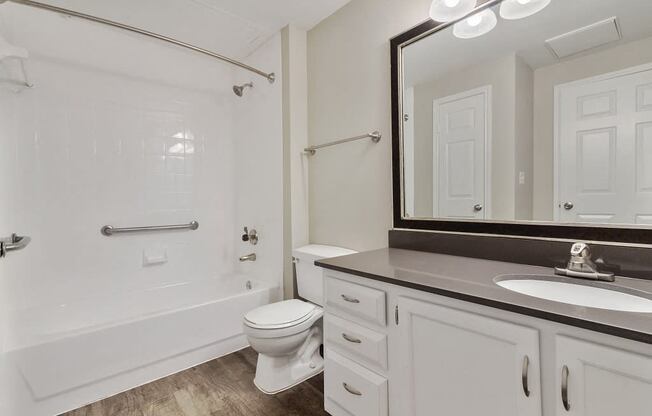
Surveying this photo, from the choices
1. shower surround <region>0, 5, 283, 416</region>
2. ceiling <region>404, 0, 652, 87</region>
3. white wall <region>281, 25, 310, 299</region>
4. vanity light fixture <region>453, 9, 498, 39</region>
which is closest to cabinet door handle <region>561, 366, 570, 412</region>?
ceiling <region>404, 0, 652, 87</region>

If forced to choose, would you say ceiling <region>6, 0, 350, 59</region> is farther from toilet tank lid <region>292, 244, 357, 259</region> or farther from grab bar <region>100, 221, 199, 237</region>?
toilet tank lid <region>292, 244, 357, 259</region>

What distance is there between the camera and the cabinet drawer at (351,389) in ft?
3.59

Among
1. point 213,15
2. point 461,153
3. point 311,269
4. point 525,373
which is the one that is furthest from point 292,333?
point 213,15

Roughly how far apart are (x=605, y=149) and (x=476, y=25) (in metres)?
0.75

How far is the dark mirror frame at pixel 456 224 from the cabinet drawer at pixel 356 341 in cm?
65

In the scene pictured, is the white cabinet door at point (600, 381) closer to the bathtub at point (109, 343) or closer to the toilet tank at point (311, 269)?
the toilet tank at point (311, 269)

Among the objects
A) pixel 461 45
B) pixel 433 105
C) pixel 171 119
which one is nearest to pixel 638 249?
pixel 433 105

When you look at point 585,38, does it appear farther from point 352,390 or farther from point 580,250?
point 352,390

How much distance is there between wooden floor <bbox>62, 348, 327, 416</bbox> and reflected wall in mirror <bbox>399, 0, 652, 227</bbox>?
1.16 m

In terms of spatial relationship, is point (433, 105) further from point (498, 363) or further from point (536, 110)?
point (498, 363)

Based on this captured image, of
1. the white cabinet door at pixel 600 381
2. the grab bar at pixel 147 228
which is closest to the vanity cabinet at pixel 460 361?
the white cabinet door at pixel 600 381

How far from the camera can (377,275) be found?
1077 millimetres

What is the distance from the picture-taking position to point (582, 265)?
975mm

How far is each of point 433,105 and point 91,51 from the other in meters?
2.37
